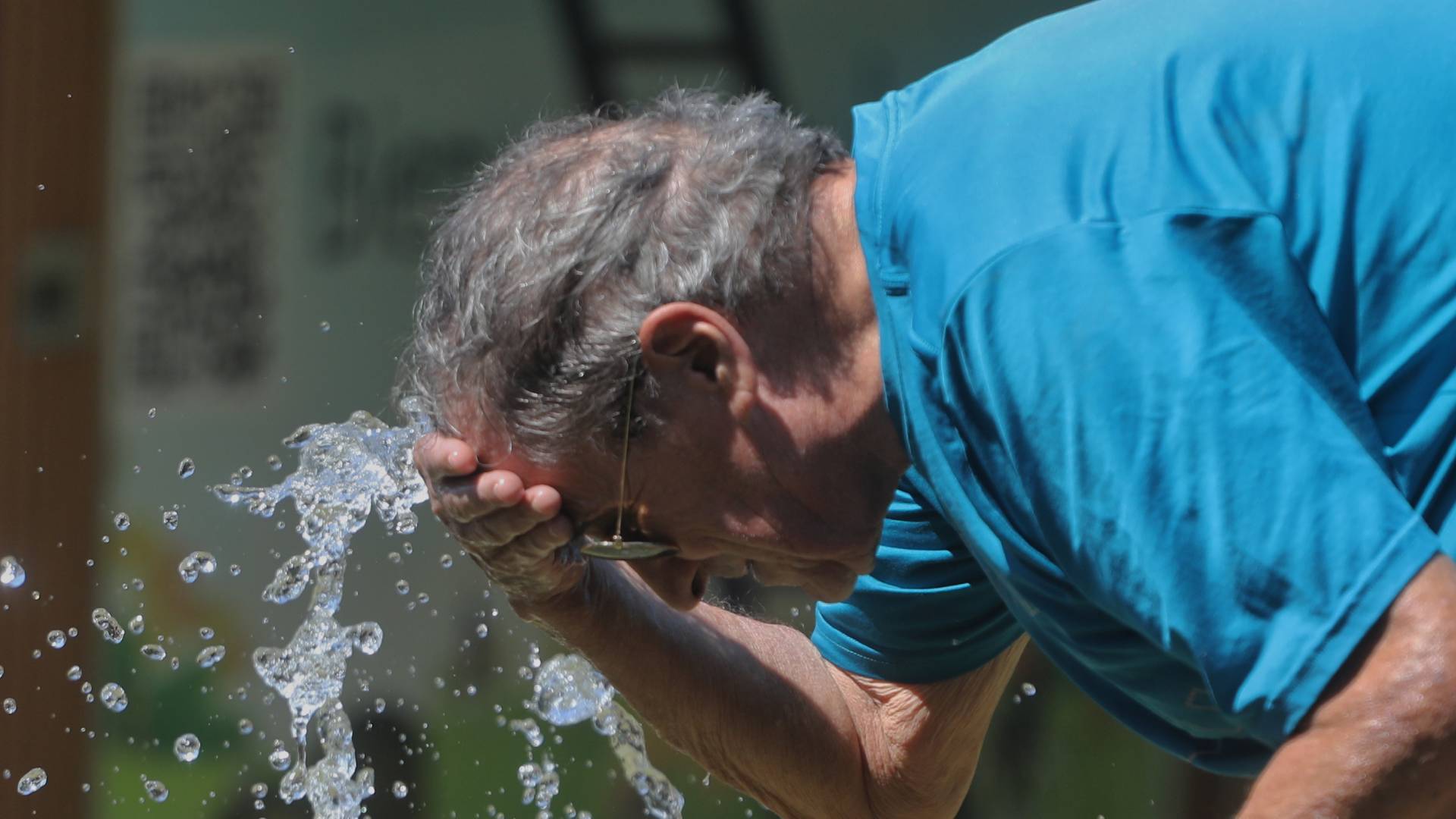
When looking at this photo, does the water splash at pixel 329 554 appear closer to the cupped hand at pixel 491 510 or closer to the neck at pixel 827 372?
the cupped hand at pixel 491 510

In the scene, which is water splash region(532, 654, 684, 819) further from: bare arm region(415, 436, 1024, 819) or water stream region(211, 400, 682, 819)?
bare arm region(415, 436, 1024, 819)

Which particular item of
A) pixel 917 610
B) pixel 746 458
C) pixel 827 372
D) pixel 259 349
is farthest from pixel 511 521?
pixel 259 349

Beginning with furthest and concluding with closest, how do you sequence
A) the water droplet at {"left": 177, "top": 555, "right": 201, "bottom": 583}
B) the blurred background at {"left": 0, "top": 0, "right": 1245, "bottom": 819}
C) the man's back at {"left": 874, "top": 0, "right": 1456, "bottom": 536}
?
1. the blurred background at {"left": 0, "top": 0, "right": 1245, "bottom": 819}
2. the water droplet at {"left": 177, "top": 555, "right": 201, "bottom": 583}
3. the man's back at {"left": 874, "top": 0, "right": 1456, "bottom": 536}

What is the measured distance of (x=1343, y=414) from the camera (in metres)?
1.25

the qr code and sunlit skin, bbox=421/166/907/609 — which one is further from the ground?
sunlit skin, bbox=421/166/907/609

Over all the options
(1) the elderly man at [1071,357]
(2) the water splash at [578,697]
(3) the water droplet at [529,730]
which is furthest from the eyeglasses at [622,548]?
(3) the water droplet at [529,730]

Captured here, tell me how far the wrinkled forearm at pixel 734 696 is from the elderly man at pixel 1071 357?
285mm

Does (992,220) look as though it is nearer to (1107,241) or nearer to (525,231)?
(1107,241)

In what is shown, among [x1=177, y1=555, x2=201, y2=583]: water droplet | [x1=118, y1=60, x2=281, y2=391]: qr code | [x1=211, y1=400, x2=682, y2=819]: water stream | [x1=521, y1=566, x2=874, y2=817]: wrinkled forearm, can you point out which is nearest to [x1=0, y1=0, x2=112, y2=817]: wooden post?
[x1=118, y1=60, x2=281, y2=391]: qr code

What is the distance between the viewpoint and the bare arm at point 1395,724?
113 centimetres

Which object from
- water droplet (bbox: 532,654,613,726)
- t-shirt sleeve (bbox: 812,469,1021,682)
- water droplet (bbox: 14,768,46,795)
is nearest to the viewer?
t-shirt sleeve (bbox: 812,469,1021,682)

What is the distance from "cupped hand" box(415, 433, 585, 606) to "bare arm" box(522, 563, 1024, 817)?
0.28 meters

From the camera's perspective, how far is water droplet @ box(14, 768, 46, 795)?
171 inches

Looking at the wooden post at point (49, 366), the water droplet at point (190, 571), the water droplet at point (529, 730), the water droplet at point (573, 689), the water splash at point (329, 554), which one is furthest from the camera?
the wooden post at point (49, 366)
